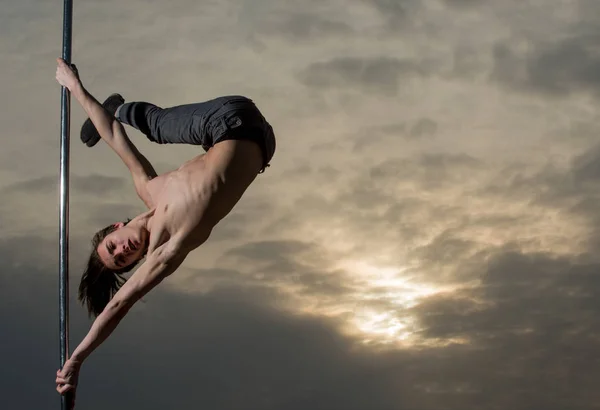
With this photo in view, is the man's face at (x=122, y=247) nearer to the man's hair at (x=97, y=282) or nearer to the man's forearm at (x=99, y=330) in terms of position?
the man's hair at (x=97, y=282)

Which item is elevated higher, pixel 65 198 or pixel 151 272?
pixel 65 198

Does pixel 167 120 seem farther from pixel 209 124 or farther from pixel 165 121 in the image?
pixel 209 124

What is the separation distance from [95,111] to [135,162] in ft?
2.12

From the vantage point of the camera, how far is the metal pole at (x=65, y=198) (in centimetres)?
1048

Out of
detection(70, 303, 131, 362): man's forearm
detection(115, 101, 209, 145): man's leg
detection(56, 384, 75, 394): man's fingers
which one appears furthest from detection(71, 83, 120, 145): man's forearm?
detection(56, 384, 75, 394): man's fingers

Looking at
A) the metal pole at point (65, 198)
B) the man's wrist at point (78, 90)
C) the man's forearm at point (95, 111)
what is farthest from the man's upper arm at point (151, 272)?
the man's wrist at point (78, 90)

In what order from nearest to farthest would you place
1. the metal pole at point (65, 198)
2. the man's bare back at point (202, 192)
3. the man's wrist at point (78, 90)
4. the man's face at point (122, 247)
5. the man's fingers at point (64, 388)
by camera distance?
the man's bare back at point (202, 192) < the man's fingers at point (64, 388) < the man's face at point (122, 247) < the man's wrist at point (78, 90) < the metal pole at point (65, 198)

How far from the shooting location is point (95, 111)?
1019cm

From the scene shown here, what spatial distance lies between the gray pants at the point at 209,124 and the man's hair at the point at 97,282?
1.61 meters

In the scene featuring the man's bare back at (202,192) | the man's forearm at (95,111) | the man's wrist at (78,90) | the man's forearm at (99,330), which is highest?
the man's wrist at (78,90)

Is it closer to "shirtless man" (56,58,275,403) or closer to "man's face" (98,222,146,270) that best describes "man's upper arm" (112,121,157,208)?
"shirtless man" (56,58,275,403)

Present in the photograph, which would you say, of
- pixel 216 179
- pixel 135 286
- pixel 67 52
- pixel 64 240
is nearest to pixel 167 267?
pixel 135 286

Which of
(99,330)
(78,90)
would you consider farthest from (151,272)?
(78,90)

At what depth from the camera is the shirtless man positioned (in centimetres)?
932
